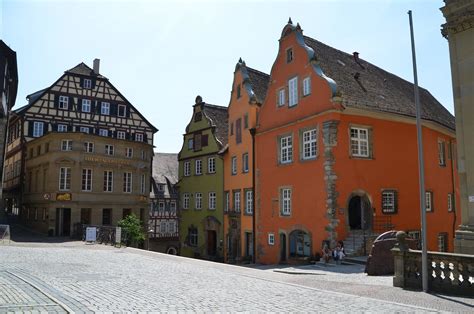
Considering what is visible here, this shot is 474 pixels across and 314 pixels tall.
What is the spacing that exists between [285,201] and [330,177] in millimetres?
4751

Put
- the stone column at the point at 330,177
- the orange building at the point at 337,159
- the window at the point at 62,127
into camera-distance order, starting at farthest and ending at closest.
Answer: the window at the point at 62,127, the orange building at the point at 337,159, the stone column at the point at 330,177

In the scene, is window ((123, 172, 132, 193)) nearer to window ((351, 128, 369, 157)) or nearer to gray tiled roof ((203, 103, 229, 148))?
gray tiled roof ((203, 103, 229, 148))

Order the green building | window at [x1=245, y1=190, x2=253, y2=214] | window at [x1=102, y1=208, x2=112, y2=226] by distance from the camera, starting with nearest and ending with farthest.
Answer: window at [x1=245, y1=190, x2=253, y2=214], window at [x1=102, y1=208, x2=112, y2=226], the green building

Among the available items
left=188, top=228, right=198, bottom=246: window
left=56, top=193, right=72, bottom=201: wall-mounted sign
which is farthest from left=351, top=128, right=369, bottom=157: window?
left=56, top=193, right=72, bottom=201: wall-mounted sign

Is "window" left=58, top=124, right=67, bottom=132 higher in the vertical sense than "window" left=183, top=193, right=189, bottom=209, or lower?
higher

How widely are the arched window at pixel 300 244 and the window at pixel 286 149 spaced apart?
A: 4371 mm

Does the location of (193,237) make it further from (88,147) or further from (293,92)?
(293,92)

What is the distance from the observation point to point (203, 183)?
38.8 m

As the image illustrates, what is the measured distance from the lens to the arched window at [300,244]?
24.6m

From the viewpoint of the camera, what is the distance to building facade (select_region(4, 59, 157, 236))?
109 feet

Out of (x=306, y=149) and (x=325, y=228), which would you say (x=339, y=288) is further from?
(x=306, y=149)

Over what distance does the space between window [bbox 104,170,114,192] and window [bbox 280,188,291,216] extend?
15.4 metres

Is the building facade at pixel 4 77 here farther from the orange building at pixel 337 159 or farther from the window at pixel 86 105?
the orange building at pixel 337 159

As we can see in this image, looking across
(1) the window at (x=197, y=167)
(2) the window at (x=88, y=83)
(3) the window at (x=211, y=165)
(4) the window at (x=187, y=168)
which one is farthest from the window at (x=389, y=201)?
(2) the window at (x=88, y=83)
